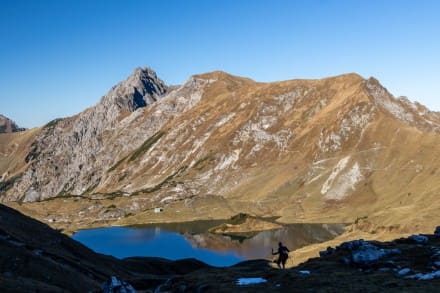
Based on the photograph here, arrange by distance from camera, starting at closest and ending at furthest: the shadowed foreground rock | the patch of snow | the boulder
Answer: the shadowed foreground rock
the patch of snow
the boulder

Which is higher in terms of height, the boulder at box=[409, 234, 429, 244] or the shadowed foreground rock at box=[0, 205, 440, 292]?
the boulder at box=[409, 234, 429, 244]

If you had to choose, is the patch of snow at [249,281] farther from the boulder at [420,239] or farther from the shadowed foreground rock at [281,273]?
the boulder at [420,239]

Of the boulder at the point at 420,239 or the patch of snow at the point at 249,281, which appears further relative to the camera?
the boulder at the point at 420,239

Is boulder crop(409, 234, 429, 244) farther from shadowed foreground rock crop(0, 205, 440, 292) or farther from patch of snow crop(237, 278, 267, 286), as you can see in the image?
patch of snow crop(237, 278, 267, 286)

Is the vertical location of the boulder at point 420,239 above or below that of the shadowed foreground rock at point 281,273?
above

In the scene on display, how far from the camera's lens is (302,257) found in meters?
128

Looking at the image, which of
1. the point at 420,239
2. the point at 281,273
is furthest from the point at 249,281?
the point at 420,239

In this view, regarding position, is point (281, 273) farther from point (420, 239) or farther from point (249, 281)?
point (420, 239)

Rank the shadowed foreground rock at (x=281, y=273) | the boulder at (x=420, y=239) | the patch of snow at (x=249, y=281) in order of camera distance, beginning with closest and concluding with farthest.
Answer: the shadowed foreground rock at (x=281, y=273), the patch of snow at (x=249, y=281), the boulder at (x=420, y=239)

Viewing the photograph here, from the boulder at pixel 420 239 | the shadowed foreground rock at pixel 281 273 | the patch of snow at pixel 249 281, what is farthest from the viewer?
the boulder at pixel 420 239

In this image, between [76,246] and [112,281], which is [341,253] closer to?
[112,281]

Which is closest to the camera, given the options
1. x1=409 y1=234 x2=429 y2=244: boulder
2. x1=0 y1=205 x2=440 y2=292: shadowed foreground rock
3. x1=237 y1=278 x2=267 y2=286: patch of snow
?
x1=0 y1=205 x2=440 y2=292: shadowed foreground rock

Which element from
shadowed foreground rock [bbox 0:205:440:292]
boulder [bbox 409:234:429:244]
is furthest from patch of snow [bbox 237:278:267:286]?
boulder [bbox 409:234:429:244]

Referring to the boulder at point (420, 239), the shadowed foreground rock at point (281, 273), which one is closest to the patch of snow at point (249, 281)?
the shadowed foreground rock at point (281, 273)
